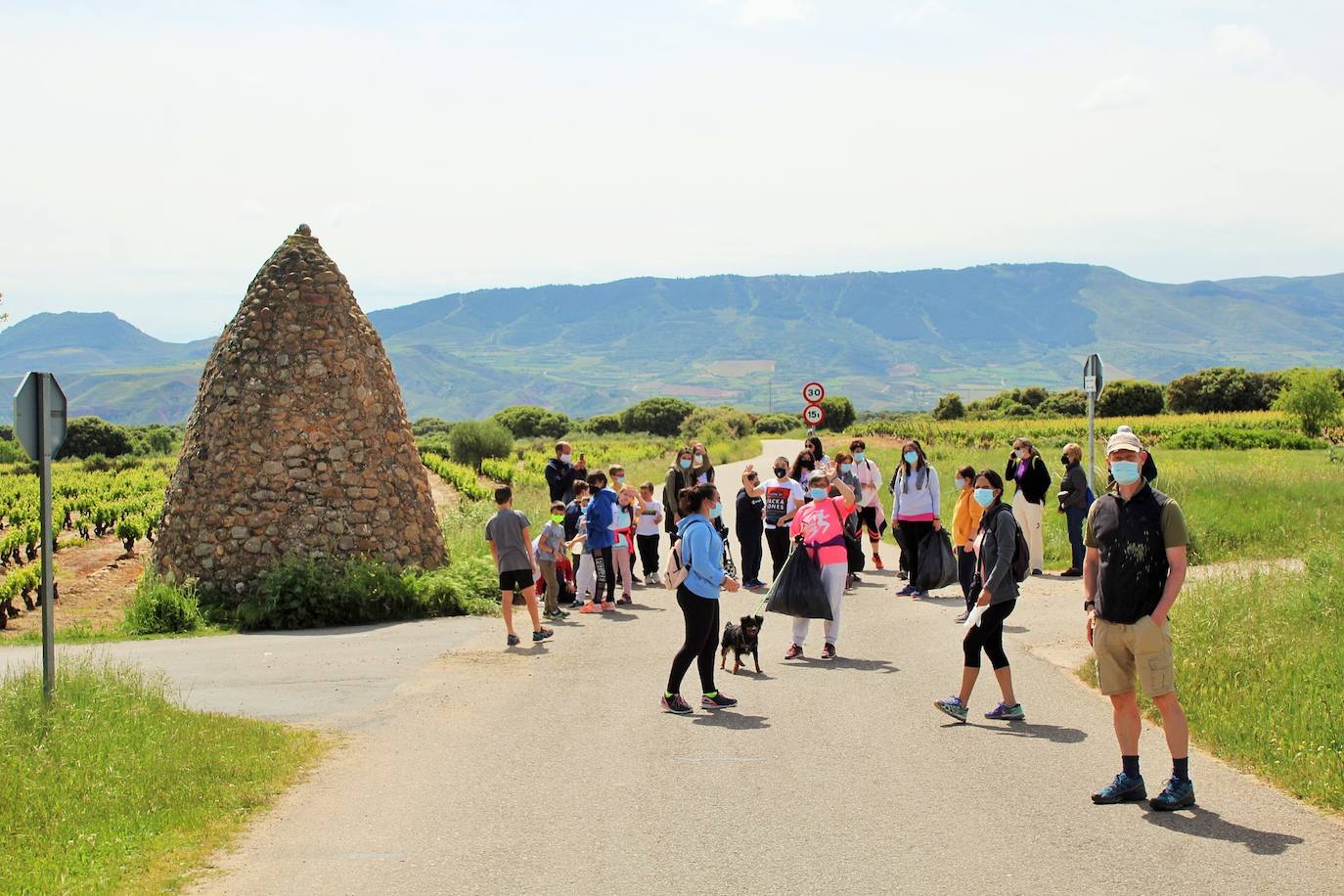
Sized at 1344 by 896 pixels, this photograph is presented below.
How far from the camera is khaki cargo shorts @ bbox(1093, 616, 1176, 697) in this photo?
7.18 m

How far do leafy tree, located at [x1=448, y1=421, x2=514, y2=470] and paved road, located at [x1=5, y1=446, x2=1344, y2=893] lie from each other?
1534 inches

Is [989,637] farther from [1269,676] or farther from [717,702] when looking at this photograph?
[717,702]

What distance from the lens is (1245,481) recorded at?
2306cm

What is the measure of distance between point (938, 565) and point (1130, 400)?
72448mm

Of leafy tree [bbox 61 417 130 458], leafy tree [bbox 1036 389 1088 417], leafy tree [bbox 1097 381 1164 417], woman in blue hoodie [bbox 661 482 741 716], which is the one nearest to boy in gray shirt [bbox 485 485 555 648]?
woman in blue hoodie [bbox 661 482 741 716]

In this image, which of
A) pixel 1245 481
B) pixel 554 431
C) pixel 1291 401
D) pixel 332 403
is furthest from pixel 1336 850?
pixel 554 431

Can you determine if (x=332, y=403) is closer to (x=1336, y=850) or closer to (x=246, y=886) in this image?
(x=246, y=886)

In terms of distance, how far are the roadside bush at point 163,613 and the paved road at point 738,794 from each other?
135 inches

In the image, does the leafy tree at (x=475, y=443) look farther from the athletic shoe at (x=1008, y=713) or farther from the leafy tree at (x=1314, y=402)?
the athletic shoe at (x=1008, y=713)

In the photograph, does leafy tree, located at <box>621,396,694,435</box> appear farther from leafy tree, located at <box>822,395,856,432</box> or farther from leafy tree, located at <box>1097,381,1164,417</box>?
leafy tree, located at <box>1097,381,1164,417</box>

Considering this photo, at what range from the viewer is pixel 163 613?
51.9 ft

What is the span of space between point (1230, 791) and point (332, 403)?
41.1 feet

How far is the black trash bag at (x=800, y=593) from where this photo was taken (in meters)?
11.8

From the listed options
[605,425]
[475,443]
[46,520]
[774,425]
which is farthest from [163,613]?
[774,425]
